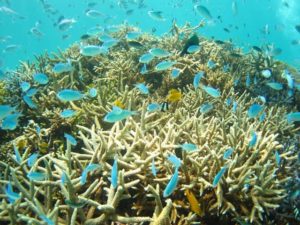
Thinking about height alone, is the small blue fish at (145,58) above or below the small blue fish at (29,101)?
above

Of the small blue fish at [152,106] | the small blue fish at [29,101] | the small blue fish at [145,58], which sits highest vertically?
the small blue fish at [145,58]

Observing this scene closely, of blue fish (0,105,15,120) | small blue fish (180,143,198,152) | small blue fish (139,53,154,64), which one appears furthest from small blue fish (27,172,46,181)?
small blue fish (139,53,154,64)

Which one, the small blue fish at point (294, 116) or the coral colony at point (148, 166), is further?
the small blue fish at point (294, 116)

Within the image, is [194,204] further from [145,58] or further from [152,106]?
[145,58]

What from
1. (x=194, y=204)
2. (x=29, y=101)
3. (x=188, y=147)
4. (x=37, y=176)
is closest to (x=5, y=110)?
(x=29, y=101)

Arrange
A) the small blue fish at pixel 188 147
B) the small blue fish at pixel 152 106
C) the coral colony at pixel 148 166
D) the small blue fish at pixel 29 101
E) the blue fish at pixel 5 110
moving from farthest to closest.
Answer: the small blue fish at pixel 29 101, the blue fish at pixel 5 110, the small blue fish at pixel 152 106, the small blue fish at pixel 188 147, the coral colony at pixel 148 166

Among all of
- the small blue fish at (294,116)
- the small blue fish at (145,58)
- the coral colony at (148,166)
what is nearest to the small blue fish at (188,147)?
the coral colony at (148,166)

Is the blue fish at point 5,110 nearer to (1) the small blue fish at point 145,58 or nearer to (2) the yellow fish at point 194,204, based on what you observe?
(1) the small blue fish at point 145,58

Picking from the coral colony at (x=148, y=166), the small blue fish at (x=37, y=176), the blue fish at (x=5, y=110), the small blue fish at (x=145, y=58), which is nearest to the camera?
the coral colony at (x=148, y=166)

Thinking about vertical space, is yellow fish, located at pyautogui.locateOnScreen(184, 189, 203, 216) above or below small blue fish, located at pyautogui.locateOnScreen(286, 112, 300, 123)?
below

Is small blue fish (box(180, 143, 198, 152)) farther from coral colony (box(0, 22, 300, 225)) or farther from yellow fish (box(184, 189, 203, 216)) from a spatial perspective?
yellow fish (box(184, 189, 203, 216))

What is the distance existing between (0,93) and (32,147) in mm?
2304

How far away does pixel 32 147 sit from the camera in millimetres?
4984

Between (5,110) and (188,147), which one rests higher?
(5,110)
